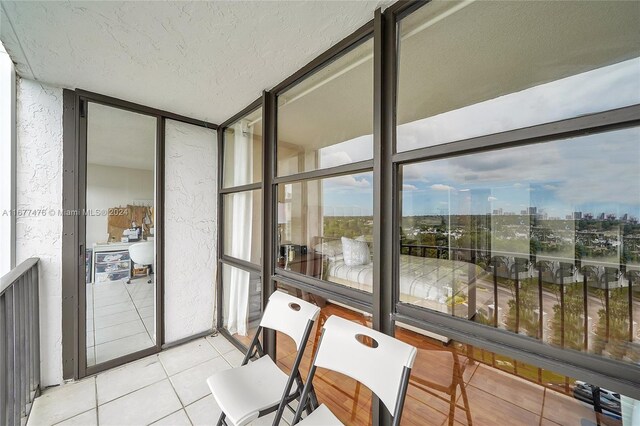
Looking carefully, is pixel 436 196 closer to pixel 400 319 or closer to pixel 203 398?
pixel 400 319

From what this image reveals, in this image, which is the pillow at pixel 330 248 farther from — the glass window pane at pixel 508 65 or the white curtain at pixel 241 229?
the white curtain at pixel 241 229

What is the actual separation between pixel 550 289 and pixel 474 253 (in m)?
0.29

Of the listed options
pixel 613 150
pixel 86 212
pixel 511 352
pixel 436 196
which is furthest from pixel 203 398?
pixel 613 150

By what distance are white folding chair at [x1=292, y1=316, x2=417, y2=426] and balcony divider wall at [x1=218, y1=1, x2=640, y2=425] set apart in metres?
0.16

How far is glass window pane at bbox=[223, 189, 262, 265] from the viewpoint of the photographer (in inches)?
91.5

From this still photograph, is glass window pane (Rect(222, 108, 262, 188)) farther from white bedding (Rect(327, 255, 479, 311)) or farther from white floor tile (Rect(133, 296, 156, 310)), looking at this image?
white bedding (Rect(327, 255, 479, 311))

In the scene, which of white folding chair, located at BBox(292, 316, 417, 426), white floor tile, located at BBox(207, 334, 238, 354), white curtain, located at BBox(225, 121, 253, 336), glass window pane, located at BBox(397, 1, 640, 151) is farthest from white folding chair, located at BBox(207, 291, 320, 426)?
glass window pane, located at BBox(397, 1, 640, 151)

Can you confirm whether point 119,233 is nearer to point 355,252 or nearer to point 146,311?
point 146,311

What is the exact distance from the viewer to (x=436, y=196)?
4.08ft

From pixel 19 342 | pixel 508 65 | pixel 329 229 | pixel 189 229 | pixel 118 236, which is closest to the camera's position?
pixel 508 65

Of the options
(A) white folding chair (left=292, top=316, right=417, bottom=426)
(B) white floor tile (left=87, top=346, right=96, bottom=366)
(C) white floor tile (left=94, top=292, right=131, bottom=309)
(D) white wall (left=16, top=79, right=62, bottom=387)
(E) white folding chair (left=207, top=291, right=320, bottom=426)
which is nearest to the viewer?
(A) white folding chair (left=292, top=316, right=417, bottom=426)

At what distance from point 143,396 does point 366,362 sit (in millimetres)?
1831

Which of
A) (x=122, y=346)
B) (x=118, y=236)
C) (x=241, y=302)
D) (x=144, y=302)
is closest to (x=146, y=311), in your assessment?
(x=144, y=302)

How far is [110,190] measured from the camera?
7.32 feet
